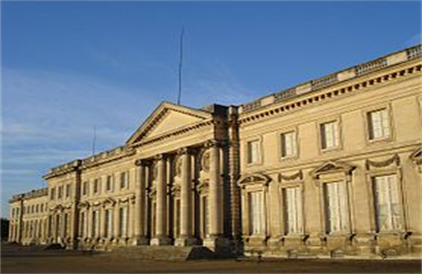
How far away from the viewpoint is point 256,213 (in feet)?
107

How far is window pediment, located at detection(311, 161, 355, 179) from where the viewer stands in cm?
2675

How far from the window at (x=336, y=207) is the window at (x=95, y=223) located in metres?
29.6

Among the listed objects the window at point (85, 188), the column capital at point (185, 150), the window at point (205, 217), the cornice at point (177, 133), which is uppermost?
the cornice at point (177, 133)

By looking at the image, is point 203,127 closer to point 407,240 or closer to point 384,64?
point 384,64

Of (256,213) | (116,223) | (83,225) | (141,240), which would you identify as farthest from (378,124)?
(83,225)

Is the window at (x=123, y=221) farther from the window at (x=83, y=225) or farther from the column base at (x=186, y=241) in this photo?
the column base at (x=186, y=241)

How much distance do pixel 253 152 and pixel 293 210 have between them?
5272 millimetres

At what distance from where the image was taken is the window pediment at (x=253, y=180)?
3148 centimetres

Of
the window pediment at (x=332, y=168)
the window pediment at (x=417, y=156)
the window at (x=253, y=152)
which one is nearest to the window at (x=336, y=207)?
the window pediment at (x=332, y=168)

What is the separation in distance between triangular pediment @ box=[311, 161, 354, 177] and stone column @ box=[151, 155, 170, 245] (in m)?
14.4

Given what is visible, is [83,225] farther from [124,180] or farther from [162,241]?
[162,241]

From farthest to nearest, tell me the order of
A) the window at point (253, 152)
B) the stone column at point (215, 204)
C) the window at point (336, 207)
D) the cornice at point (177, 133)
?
1. the cornice at point (177, 133)
2. the window at point (253, 152)
3. the stone column at point (215, 204)
4. the window at point (336, 207)

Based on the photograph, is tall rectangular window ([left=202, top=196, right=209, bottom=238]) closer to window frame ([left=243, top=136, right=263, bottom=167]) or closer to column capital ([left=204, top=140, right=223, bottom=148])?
column capital ([left=204, top=140, right=223, bottom=148])

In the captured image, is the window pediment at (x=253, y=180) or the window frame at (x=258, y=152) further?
the window frame at (x=258, y=152)
